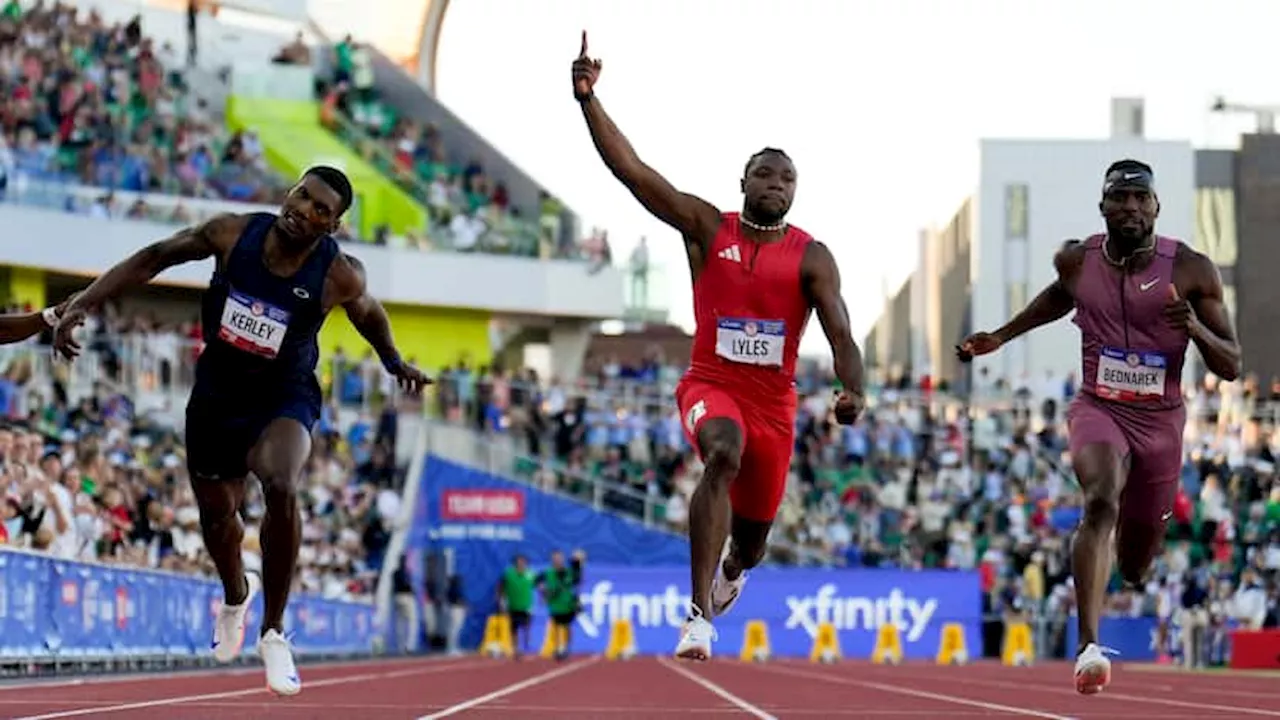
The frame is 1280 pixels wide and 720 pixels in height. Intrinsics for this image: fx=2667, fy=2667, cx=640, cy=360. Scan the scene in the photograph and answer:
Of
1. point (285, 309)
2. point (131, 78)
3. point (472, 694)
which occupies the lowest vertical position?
point (472, 694)

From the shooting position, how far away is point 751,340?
12.5 m

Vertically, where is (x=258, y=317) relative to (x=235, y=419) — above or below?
above

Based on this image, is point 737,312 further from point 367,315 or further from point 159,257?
point 159,257

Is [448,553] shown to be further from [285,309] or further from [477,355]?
[285,309]

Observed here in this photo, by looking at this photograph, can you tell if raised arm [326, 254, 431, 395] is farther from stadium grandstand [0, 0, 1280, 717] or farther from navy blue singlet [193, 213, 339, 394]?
stadium grandstand [0, 0, 1280, 717]

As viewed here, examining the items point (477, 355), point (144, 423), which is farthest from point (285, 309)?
point (477, 355)

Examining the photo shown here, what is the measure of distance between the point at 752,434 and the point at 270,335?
7.59 feet

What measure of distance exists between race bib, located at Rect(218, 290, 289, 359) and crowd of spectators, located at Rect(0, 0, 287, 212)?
25.3 meters

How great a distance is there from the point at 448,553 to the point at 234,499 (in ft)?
89.8

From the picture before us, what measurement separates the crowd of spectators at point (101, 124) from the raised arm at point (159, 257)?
2515cm

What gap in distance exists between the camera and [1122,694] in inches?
777

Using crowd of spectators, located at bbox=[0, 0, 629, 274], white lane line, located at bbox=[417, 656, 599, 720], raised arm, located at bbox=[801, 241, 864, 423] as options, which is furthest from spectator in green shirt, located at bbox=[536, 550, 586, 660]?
raised arm, located at bbox=[801, 241, 864, 423]

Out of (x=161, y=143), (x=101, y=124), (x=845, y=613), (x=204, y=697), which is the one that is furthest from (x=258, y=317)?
(x=161, y=143)

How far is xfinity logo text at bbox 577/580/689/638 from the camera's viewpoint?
127 ft
